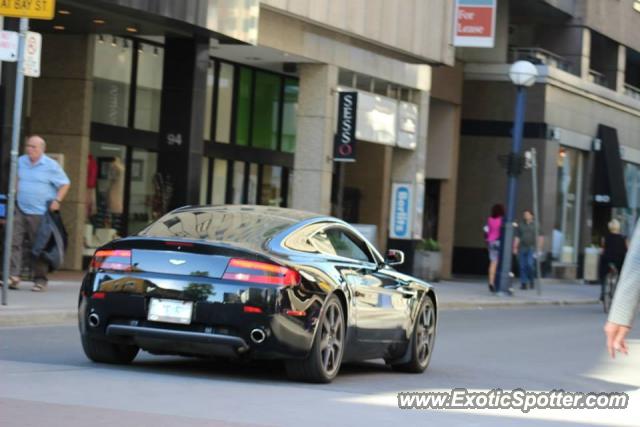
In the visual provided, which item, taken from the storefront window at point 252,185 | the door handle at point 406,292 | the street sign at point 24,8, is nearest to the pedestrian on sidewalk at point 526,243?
the storefront window at point 252,185

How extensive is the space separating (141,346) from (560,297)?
958 inches

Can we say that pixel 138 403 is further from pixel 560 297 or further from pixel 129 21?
pixel 560 297

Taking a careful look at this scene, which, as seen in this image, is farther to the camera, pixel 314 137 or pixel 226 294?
pixel 314 137

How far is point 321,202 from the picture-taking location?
96.8 ft

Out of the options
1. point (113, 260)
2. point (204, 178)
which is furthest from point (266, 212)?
point (204, 178)

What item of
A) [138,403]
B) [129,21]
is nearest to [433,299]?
[138,403]

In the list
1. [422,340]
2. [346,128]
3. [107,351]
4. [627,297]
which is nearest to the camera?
[627,297]

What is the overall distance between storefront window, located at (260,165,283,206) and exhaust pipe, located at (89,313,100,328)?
22.5 metres

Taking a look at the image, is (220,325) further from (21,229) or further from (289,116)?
(289,116)

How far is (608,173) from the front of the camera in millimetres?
47219

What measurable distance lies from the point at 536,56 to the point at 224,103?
14217 mm

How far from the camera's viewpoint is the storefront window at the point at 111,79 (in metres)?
26.0

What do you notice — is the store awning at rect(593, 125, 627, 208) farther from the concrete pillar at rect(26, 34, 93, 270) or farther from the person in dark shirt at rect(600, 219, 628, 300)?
the concrete pillar at rect(26, 34, 93, 270)

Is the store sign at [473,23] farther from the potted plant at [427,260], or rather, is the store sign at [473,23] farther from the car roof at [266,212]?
the car roof at [266,212]
